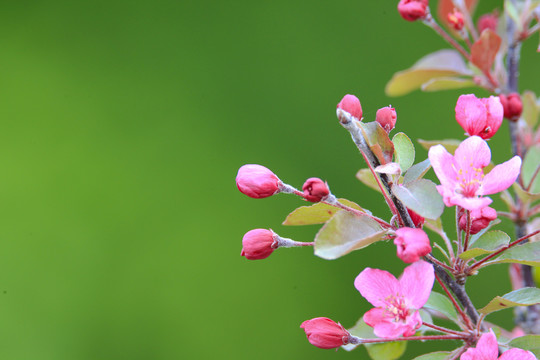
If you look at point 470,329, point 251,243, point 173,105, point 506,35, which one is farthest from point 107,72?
point 470,329

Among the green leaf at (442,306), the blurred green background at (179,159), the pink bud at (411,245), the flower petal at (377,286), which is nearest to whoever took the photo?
the pink bud at (411,245)

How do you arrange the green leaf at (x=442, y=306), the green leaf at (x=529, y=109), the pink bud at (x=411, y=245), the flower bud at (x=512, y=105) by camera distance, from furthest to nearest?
1. the green leaf at (x=529, y=109)
2. the flower bud at (x=512, y=105)
3. the green leaf at (x=442, y=306)
4. the pink bud at (x=411, y=245)

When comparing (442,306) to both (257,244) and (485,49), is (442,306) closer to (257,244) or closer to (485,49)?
(257,244)

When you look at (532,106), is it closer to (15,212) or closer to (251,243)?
(251,243)

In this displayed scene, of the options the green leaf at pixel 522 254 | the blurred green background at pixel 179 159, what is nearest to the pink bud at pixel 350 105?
Result: the green leaf at pixel 522 254

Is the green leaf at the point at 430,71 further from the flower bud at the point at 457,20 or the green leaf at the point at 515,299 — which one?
the green leaf at the point at 515,299

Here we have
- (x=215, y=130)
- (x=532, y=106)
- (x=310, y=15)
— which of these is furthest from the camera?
(x=310, y=15)
